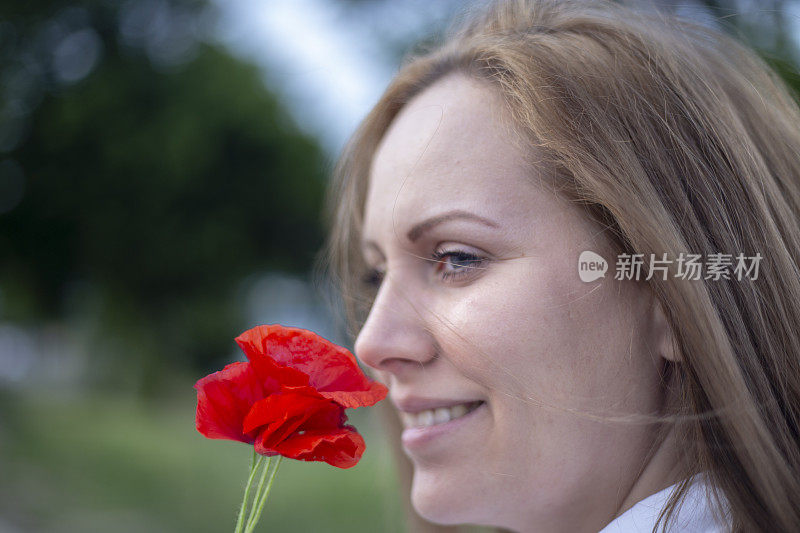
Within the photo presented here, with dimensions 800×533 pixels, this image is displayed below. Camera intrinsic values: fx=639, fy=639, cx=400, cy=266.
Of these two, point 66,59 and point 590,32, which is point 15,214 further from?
point 590,32

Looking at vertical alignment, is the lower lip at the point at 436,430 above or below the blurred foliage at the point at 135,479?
below

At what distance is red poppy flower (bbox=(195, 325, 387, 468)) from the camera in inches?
29.8

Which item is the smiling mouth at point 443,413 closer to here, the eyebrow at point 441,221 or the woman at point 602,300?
the woman at point 602,300

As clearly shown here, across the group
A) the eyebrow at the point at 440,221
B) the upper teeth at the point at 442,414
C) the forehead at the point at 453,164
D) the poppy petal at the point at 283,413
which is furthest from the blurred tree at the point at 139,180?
the poppy petal at the point at 283,413

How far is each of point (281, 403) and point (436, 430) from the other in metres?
0.42

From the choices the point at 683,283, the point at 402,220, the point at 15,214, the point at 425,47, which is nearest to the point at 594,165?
the point at 683,283

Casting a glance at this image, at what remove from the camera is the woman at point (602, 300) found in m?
0.97

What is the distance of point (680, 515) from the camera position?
3.16 ft

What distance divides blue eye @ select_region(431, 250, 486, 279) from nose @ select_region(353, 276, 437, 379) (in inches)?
3.1

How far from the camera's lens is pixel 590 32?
3.95ft

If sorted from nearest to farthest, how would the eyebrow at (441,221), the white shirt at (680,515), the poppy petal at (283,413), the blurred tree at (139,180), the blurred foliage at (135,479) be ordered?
the poppy petal at (283,413) → the white shirt at (680,515) → the eyebrow at (441,221) → the blurred foliage at (135,479) → the blurred tree at (139,180)

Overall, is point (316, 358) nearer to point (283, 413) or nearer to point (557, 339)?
point (283, 413)

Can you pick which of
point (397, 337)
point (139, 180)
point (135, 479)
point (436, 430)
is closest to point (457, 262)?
point (397, 337)

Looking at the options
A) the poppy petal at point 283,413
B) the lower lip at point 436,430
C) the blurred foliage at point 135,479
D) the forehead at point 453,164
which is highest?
the blurred foliage at point 135,479
